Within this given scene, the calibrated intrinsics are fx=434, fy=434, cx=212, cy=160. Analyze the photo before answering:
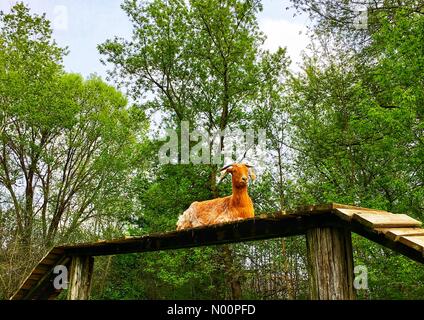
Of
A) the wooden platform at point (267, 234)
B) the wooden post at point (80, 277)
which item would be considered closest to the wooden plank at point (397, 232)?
the wooden platform at point (267, 234)

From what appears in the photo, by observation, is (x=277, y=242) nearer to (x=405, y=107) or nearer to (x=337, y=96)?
(x=337, y=96)

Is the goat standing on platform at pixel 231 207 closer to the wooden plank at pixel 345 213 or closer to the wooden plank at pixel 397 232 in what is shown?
the wooden plank at pixel 345 213

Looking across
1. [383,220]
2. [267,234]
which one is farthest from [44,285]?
[383,220]

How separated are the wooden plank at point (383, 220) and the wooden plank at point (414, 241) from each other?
215 millimetres

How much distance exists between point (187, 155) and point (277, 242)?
5056mm

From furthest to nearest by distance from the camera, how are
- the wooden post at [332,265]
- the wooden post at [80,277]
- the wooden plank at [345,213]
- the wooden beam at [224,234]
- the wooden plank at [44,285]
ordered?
the wooden plank at [44,285] → the wooden post at [80,277] → the wooden beam at [224,234] → the wooden post at [332,265] → the wooden plank at [345,213]

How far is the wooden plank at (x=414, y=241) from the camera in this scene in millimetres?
2603

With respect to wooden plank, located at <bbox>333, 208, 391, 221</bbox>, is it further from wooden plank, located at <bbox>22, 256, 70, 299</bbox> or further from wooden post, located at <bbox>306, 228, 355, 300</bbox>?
wooden plank, located at <bbox>22, 256, 70, 299</bbox>

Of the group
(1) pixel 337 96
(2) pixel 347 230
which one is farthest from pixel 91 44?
(2) pixel 347 230

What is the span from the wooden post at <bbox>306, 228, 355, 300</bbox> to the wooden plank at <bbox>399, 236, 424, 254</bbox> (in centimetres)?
85

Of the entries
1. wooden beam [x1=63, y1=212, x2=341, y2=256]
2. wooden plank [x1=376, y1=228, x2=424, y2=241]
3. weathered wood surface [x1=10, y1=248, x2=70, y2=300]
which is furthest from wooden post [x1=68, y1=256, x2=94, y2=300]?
wooden plank [x1=376, y1=228, x2=424, y2=241]

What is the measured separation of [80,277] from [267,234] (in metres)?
3.46

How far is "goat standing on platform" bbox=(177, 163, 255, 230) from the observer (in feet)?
20.5

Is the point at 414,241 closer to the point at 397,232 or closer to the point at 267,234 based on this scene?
the point at 397,232
